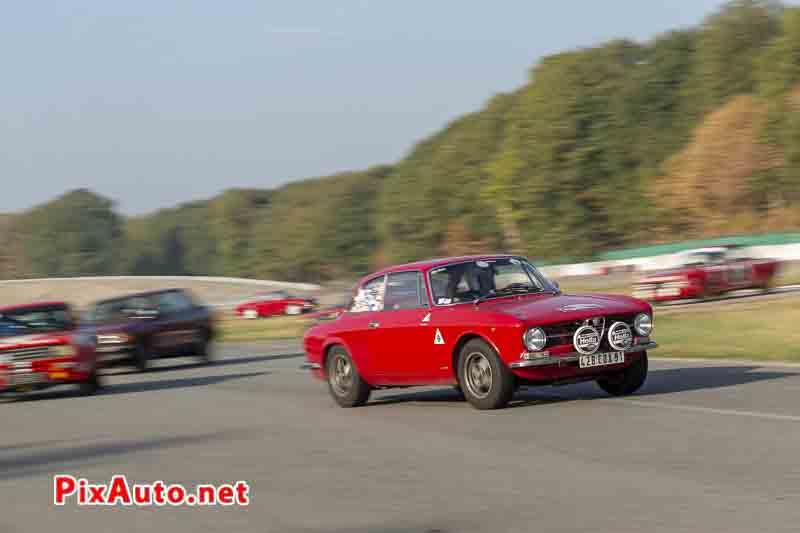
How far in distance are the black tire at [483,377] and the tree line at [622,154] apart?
232 feet

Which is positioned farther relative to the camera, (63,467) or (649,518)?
(63,467)

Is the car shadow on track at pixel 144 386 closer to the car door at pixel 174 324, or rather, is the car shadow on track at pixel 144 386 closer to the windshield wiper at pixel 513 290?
the car door at pixel 174 324

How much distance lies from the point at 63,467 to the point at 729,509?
5.91 metres

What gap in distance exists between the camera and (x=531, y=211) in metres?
94.6

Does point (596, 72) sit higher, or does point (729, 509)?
point (596, 72)

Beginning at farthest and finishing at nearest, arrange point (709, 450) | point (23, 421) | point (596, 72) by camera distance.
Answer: point (596, 72), point (23, 421), point (709, 450)

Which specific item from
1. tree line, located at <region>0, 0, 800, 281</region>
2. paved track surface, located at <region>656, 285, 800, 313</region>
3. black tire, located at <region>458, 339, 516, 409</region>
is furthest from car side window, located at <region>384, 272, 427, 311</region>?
tree line, located at <region>0, 0, 800, 281</region>

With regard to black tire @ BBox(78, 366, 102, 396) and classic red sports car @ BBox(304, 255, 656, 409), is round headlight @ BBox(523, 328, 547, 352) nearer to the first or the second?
classic red sports car @ BBox(304, 255, 656, 409)

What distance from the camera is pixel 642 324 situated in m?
12.1

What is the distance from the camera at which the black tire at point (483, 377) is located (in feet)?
38.5

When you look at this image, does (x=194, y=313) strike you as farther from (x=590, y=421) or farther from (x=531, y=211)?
(x=531, y=211)

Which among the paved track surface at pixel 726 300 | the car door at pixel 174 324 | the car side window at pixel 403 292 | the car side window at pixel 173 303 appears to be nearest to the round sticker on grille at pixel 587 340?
the car side window at pixel 403 292

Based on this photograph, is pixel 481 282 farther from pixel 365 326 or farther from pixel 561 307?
pixel 365 326

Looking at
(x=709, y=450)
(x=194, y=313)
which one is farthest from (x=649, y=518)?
(x=194, y=313)
